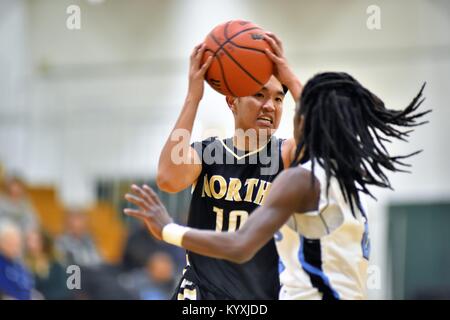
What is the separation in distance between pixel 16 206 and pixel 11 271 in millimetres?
4096

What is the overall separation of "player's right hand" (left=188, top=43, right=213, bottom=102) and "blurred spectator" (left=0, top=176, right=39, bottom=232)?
8228 mm

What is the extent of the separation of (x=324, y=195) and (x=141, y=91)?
1130cm

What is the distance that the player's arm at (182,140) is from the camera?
522cm

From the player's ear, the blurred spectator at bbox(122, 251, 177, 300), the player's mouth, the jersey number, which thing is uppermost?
the player's ear

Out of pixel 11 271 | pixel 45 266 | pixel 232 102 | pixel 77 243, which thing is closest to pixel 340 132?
pixel 232 102

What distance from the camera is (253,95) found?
18.1 feet

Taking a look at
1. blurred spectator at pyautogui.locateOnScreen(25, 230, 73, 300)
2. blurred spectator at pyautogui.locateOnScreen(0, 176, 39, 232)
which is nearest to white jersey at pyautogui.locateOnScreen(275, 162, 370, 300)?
blurred spectator at pyautogui.locateOnScreen(25, 230, 73, 300)

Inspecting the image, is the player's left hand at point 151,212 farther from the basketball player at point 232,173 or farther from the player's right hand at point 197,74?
the player's right hand at point 197,74

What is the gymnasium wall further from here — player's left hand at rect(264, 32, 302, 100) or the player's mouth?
player's left hand at rect(264, 32, 302, 100)

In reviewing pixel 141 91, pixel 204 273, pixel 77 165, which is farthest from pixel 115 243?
pixel 204 273

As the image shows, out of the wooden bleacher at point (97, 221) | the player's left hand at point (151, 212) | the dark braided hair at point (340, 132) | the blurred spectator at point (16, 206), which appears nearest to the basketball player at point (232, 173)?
the dark braided hair at point (340, 132)

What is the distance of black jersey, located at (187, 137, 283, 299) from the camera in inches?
209

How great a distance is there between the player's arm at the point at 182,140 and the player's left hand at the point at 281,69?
0.40 m
